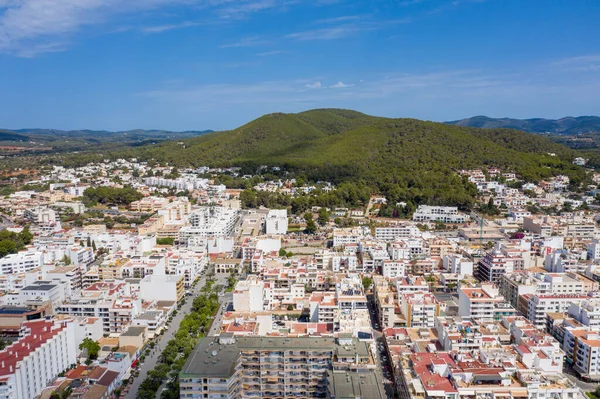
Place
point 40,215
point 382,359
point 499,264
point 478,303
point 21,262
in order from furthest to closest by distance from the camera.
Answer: point 40,215, point 21,262, point 499,264, point 478,303, point 382,359

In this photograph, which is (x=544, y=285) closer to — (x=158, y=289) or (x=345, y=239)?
(x=345, y=239)

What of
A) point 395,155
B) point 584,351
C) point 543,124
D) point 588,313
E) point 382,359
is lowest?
point 382,359

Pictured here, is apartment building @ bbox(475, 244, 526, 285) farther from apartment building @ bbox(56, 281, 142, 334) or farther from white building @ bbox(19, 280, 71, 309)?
white building @ bbox(19, 280, 71, 309)

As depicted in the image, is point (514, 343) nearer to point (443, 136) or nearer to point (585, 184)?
point (585, 184)

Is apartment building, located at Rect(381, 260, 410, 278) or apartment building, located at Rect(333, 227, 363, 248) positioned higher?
apartment building, located at Rect(333, 227, 363, 248)

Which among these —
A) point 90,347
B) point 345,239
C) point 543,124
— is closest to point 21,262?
point 90,347

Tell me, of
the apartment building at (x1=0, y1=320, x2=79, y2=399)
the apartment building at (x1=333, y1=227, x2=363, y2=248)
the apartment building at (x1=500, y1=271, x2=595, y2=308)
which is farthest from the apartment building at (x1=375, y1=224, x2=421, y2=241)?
the apartment building at (x1=0, y1=320, x2=79, y2=399)

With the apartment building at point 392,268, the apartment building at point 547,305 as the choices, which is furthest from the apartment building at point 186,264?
the apartment building at point 547,305
